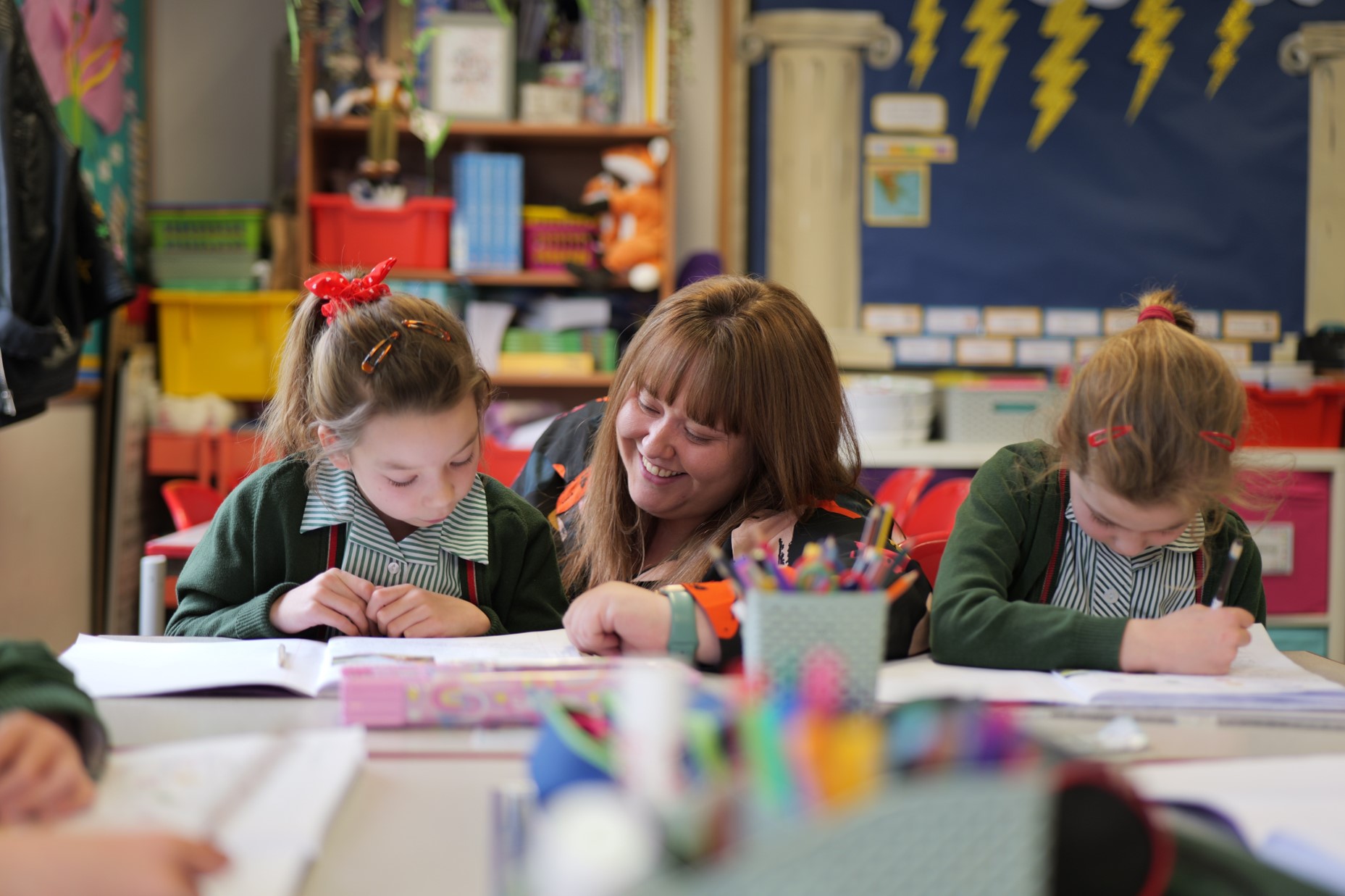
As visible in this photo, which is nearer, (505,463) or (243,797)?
(243,797)

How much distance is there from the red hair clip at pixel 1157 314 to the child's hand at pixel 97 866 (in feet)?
3.51

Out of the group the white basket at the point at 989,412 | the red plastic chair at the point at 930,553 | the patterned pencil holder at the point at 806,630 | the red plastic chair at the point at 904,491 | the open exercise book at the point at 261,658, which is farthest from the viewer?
the white basket at the point at 989,412

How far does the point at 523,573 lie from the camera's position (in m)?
1.41

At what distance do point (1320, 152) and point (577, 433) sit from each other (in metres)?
2.72

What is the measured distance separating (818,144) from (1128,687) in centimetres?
269

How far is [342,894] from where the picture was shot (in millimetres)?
575

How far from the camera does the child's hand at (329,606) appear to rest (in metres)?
1.13

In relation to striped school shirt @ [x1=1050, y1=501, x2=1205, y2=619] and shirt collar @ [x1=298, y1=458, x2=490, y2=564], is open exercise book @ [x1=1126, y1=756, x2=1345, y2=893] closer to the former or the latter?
striped school shirt @ [x1=1050, y1=501, x2=1205, y2=619]

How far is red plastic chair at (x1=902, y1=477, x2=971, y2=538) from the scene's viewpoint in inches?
78.0

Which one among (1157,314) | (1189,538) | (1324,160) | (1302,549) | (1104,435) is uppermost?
(1324,160)

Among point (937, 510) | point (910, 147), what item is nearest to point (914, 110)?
point (910, 147)

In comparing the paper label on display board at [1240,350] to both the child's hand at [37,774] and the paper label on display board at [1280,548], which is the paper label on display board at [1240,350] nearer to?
the paper label on display board at [1280,548]

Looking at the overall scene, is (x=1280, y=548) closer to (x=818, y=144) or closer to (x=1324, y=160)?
(x=1324, y=160)

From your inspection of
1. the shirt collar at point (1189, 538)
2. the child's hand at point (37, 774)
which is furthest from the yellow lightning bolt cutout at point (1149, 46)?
the child's hand at point (37, 774)
